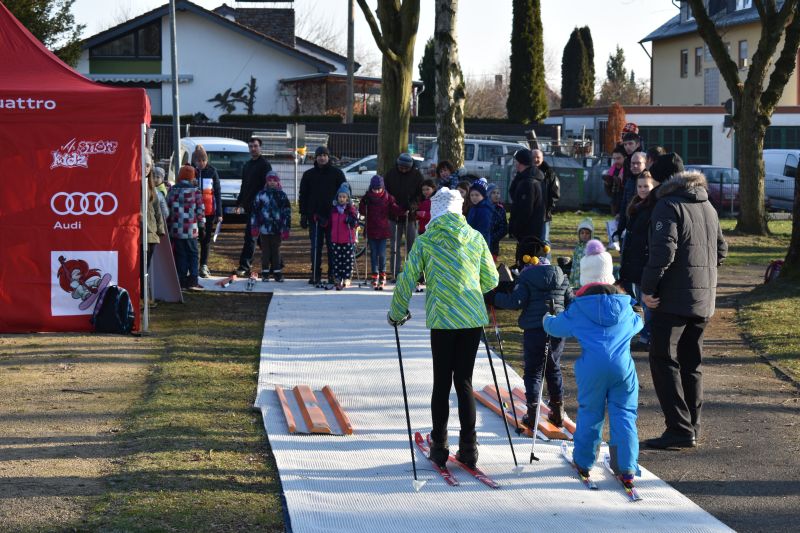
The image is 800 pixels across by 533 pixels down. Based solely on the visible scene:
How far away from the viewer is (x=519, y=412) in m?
9.25

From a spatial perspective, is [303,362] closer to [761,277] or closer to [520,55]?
[761,277]

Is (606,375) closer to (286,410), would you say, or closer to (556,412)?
(556,412)

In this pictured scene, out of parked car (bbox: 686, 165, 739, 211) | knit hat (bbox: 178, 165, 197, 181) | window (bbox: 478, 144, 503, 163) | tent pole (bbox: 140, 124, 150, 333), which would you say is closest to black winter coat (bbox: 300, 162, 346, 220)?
knit hat (bbox: 178, 165, 197, 181)

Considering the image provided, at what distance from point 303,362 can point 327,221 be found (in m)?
4.54

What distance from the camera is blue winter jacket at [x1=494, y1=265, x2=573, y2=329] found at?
8.35m

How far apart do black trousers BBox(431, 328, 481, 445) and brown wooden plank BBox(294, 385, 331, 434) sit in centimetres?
130

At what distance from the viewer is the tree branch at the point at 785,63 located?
82.5 feet

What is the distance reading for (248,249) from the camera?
1695 centimetres

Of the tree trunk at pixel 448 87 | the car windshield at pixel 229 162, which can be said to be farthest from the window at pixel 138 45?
the tree trunk at pixel 448 87

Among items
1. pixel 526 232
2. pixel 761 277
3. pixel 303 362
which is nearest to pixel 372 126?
pixel 761 277

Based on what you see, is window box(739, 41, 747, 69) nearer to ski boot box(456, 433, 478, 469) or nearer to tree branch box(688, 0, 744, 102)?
tree branch box(688, 0, 744, 102)

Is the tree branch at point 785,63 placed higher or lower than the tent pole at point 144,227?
higher

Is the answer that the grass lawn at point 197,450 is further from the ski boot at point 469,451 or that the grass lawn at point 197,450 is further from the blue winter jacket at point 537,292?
the blue winter jacket at point 537,292

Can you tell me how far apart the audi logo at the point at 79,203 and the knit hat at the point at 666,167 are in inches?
247
